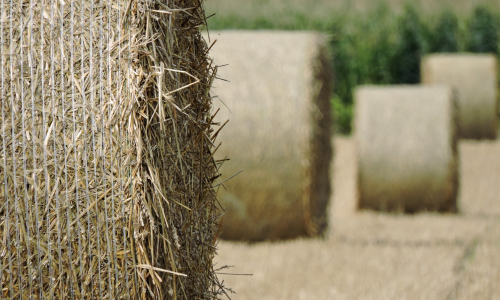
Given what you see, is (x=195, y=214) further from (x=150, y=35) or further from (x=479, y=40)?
(x=479, y=40)

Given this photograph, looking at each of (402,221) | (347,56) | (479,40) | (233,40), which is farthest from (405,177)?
(479,40)

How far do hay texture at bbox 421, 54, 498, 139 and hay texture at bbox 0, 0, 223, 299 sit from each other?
29.3 ft

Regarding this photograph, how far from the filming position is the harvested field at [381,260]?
334 centimetres

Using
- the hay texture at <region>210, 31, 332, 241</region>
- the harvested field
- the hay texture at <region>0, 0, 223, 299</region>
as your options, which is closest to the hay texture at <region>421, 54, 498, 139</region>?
the harvested field

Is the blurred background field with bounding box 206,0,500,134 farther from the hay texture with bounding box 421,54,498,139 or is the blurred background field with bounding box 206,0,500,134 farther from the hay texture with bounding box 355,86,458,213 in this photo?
the hay texture with bounding box 355,86,458,213

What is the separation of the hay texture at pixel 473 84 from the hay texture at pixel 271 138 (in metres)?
6.23

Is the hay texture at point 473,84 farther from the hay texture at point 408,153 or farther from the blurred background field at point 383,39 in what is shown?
the hay texture at point 408,153

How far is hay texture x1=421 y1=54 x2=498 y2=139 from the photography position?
33.1 ft

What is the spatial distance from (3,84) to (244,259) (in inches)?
96.4

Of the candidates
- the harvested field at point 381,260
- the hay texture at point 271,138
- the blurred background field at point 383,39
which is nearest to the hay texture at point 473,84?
the blurred background field at point 383,39

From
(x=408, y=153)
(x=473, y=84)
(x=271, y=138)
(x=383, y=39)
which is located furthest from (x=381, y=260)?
(x=383, y=39)

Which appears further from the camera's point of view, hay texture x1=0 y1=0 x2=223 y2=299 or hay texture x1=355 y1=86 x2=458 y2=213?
hay texture x1=355 y1=86 x2=458 y2=213

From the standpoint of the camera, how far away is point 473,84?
10117 millimetres

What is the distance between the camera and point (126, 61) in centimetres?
189
